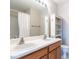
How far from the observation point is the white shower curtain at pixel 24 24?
2.05 m

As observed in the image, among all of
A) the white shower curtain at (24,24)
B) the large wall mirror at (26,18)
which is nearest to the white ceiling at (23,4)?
the large wall mirror at (26,18)

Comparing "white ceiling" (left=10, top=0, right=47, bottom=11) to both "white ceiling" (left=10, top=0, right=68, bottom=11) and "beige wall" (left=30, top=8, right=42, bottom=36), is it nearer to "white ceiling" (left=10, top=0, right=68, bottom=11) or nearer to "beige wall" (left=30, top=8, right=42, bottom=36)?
"white ceiling" (left=10, top=0, right=68, bottom=11)

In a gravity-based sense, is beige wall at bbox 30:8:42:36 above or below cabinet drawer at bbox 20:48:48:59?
above

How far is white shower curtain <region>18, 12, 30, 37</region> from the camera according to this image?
2.05 metres

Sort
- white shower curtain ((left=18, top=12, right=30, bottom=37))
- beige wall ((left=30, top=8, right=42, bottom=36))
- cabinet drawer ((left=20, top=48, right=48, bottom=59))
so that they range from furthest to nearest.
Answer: beige wall ((left=30, top=8, right=42, bottom=36)) < white shower curtain ((left=18, top=12, right=30, bottom=37)) < cabinet drawer ((left=20, top=48, right=48, bottom=59))

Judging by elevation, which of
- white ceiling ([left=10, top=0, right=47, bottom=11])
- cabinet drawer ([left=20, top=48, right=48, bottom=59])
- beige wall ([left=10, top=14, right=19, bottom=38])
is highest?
white ceiling ([left=10, top=0, right=47, bottom=11])

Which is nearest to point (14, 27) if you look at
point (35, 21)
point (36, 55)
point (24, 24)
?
point (24, 24)

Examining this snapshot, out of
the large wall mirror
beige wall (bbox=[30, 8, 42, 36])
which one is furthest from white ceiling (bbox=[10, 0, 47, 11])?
beige wall (bbox=[30, 8, 42, 36])

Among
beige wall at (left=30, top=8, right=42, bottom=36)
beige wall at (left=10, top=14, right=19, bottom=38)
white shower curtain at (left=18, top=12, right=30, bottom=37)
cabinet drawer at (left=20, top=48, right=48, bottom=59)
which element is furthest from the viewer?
beige wall at (left=30, top=8, right=42, bottom=36)

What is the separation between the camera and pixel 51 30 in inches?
149
